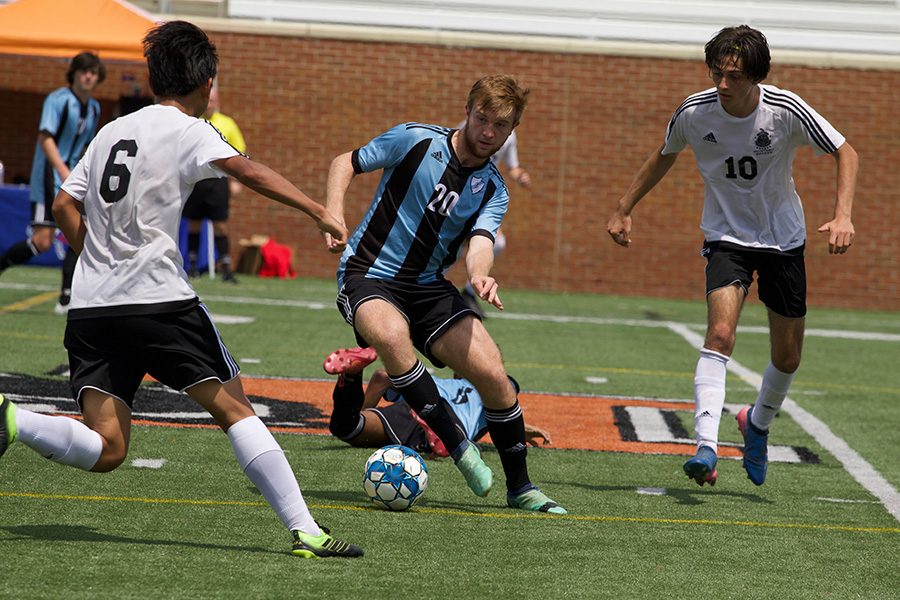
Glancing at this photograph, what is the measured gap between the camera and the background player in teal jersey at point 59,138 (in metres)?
11.1

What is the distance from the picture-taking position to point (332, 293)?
16938 mm

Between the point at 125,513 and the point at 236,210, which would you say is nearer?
the point at 125,513

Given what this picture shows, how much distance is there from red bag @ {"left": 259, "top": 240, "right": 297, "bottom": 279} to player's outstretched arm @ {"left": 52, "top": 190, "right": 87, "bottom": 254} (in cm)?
1448

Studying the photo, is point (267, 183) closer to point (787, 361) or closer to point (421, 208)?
point (421, 208)

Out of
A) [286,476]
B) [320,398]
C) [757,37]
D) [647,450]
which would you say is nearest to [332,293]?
[320,398]

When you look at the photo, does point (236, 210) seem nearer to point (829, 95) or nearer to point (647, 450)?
point (829, 95)

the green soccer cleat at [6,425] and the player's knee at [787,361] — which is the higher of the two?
the green soccer cleat at [6,425]

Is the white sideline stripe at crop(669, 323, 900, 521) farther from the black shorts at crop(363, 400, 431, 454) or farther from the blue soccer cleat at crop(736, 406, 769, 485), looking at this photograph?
the black shorts at crop(363, 400, 431, 454)

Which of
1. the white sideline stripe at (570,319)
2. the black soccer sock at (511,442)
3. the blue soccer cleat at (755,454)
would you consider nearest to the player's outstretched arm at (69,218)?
the black soccer sock at (511,442)

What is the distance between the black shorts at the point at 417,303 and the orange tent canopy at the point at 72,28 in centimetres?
1082

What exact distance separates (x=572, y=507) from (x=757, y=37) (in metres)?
2.28

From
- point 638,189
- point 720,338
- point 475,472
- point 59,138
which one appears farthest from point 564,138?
point 475,472

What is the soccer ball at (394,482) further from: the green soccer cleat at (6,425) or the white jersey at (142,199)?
the green soccer cleat at (6,425)

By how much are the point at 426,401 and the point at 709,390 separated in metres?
1.46
